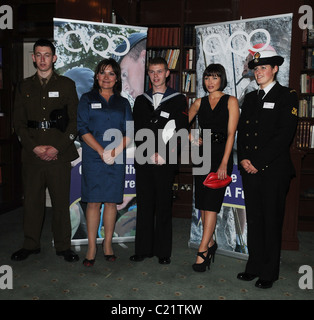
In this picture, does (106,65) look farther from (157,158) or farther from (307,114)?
(307,114)

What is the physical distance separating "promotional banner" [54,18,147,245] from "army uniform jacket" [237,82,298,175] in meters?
1.20

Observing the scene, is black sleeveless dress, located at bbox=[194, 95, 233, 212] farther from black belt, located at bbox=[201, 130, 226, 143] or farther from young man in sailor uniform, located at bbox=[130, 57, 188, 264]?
young man in sailor uniform, located at bbox=[130, 57, 188, 264]

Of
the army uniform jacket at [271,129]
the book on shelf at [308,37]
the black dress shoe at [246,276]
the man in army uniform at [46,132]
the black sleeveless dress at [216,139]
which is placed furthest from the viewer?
the book on shelf at [308,37]

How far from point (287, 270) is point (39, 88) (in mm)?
2684

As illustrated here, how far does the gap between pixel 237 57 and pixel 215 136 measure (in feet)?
2.69

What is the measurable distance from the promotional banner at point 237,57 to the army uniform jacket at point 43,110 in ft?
4.05

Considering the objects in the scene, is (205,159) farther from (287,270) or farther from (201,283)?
(287,270)

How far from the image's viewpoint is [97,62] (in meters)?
3.08

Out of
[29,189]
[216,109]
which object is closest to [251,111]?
[216,109]

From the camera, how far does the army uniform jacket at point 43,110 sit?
9.35ft

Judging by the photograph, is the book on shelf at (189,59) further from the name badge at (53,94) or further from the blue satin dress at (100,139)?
the name badge at (53,94)

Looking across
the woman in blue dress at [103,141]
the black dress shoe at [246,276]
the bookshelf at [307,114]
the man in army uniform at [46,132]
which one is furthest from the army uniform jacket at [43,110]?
the bookshelf at [307,114]

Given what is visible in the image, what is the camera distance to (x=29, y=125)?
287cm
